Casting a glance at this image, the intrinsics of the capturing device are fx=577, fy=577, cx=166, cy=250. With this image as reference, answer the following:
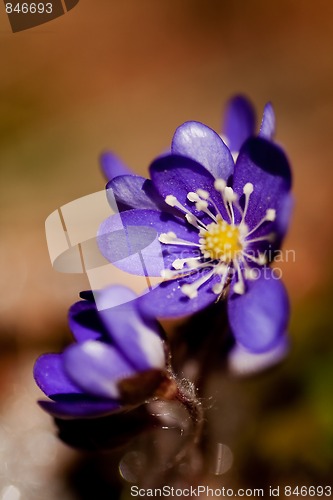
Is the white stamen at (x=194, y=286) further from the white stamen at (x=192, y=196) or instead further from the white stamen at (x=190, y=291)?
the white stamen at (x=192, y=196)

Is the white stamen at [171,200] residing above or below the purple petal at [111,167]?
below

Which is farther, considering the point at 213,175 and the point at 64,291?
the point at 64,291

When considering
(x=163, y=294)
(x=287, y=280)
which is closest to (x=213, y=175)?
(x=163, y=294)

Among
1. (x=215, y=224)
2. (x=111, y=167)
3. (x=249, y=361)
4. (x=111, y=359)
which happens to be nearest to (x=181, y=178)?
(x=215, y=224)

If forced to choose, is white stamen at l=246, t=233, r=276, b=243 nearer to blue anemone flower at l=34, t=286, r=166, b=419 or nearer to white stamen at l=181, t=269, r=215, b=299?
white stamen at l=181, t=269, r=215, b=299

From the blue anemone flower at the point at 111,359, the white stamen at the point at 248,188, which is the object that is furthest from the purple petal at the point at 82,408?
the white stamen at the point at 248,188

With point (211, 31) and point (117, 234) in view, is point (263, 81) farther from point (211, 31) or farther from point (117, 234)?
point (117, 234)

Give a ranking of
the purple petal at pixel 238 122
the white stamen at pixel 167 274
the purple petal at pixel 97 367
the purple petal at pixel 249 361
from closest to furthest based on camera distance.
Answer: the purple petal at pixel 97 367
the white stamen at pixel 167 274
the purple petal at pixel 249 361
the purple petal at pixel 238 122

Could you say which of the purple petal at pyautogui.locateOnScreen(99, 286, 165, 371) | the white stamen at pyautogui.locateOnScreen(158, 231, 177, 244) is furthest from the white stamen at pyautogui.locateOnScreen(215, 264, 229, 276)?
the purple petal at pyautogui.locateOnScreen(99, 286, 165, 371)
